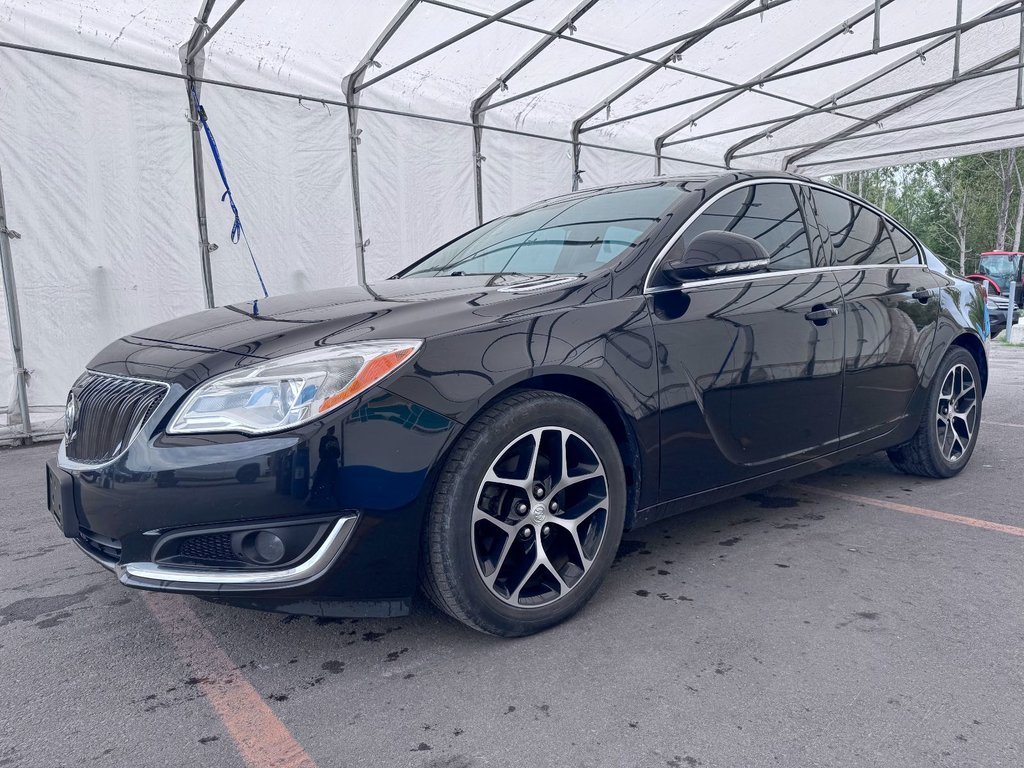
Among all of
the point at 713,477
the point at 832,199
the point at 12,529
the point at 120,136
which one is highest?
the point at 120,136

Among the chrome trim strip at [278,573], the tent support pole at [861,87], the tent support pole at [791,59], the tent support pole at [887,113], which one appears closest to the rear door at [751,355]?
the chrome trim strip at [278,573]

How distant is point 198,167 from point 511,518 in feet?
18.7

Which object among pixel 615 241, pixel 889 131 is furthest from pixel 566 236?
pixel 889 131

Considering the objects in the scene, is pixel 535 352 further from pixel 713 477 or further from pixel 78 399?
pixel 78 399

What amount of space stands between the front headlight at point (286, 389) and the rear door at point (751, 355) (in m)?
0.98

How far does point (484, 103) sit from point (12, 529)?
6695mm

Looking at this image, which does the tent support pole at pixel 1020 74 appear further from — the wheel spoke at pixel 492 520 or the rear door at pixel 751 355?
the wheel spoke at pixel 492 520

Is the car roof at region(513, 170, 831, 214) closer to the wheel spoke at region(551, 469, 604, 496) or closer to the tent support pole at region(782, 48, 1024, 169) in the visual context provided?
the wheel spoke at region(551, 469, 604, 496)

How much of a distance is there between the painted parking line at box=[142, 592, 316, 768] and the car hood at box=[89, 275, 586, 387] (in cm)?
79

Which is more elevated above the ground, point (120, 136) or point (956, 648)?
point (120, 136)

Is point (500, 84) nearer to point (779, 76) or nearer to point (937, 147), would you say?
point (779, 76)

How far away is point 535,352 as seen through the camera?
2.18 metres

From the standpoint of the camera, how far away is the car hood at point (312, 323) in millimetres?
2047

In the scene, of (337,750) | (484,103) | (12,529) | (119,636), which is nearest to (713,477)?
(337,750)
